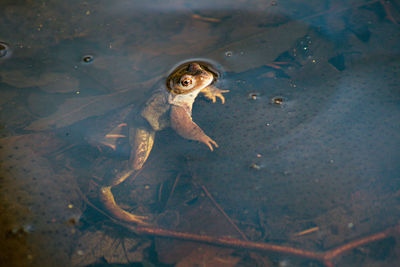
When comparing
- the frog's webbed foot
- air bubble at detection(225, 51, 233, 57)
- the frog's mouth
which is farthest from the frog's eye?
air bubble at detection(225, 51, 233, 57)

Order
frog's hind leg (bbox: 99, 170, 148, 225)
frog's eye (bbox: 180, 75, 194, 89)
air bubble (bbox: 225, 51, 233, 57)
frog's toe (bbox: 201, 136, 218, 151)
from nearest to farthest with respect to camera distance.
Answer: frog's hind leg (bbox: 99, 170, 148, 225), frog's toe (bbox: 201, 136, 218, 151), frog's eye (bbox: 180, 75, 194, 89), air bubble (bbox: 225, 51, 233, 57)

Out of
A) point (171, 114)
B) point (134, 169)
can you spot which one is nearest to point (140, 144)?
point (134, 169)

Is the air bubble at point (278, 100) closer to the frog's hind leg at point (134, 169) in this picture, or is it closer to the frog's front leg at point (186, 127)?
the frog's front leg at point (186, 127)

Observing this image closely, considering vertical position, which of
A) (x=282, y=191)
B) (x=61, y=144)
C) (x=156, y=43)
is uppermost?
(x=156, y=43)

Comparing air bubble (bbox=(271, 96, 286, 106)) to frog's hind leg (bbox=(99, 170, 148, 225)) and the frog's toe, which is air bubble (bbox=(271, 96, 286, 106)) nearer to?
the frog's toe

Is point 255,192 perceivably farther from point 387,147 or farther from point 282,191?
point 387,147

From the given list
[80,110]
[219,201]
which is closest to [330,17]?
[219,201]
